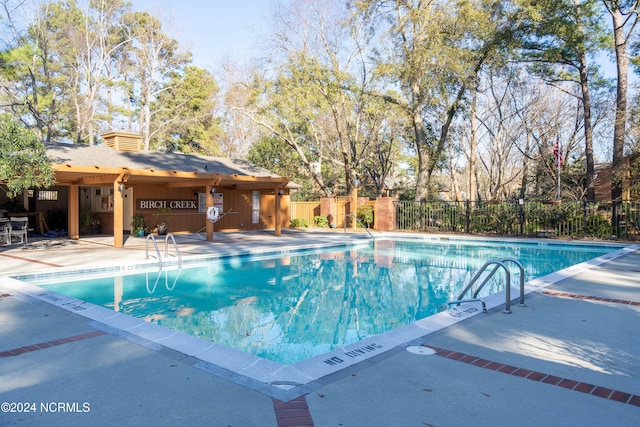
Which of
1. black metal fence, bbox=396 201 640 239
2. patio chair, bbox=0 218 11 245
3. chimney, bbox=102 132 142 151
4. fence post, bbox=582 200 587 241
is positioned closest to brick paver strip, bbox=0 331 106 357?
patio chair, bbox=0 218 11 245

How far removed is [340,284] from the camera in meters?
9.28

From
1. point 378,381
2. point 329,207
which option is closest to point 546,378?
point 378,381

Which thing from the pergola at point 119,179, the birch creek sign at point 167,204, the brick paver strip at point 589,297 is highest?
the pergola at point 119,179

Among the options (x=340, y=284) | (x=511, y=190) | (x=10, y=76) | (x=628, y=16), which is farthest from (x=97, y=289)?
(x=511, y=190)

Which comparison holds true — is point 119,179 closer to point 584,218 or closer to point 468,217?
point 468,217

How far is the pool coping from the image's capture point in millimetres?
3512

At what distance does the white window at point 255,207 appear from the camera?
2097 centimetres

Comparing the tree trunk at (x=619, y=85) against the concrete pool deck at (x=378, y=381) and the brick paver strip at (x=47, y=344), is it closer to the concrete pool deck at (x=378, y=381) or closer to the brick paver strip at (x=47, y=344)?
the concrete pool deck at (x=378, y=381)

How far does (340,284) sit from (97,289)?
4728 millimetres

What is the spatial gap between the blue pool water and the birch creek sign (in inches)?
275

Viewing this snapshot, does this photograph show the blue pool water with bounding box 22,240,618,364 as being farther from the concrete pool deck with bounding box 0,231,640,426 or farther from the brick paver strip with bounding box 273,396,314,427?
the brick paver strip with bounding box 273,396,314,427

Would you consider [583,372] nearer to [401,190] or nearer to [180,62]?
[401,190]

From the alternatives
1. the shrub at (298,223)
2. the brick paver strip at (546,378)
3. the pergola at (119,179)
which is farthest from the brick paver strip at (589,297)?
the shrub at (298,223)

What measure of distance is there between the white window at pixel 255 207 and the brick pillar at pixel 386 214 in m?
5.92
